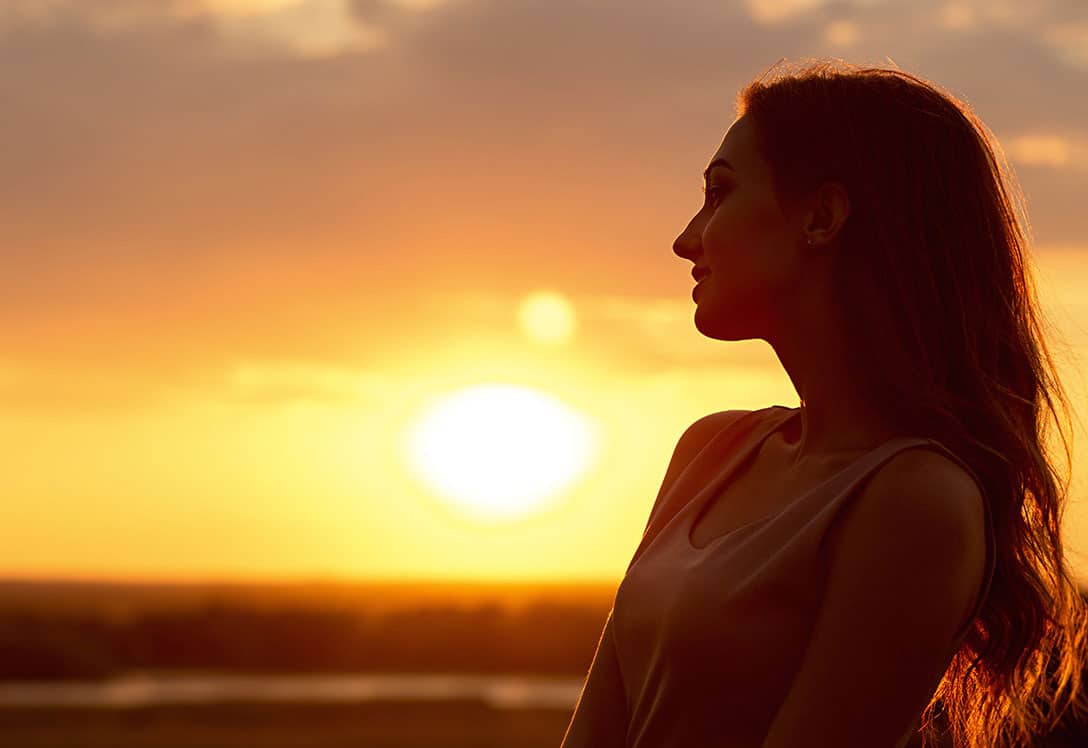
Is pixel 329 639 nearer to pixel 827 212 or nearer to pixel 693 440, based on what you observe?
pixel 693 440

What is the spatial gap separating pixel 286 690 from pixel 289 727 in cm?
1107

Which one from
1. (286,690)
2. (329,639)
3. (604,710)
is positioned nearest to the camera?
(604,710)

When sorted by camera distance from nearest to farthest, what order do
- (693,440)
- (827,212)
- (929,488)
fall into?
(929,488) → (827,212) → (693,440)

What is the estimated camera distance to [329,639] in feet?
196

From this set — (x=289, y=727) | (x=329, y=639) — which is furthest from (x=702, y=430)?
(x=329, y=639)

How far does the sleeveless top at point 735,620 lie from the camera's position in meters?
2.67

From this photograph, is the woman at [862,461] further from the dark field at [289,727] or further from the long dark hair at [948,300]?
the dark field at [289,727]

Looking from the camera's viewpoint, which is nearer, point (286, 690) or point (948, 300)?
point (948, 300)

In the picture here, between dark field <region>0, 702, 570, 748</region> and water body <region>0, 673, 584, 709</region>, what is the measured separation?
83cm

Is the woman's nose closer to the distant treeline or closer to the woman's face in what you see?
the woman's face

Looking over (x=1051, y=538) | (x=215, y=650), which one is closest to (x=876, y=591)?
(x=1051, y=538)

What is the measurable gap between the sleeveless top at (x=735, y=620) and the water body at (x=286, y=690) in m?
27.5

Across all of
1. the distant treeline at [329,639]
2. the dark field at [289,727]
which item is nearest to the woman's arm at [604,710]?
the dark field at [289,727]

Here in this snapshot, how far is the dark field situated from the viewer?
25.2 meters
